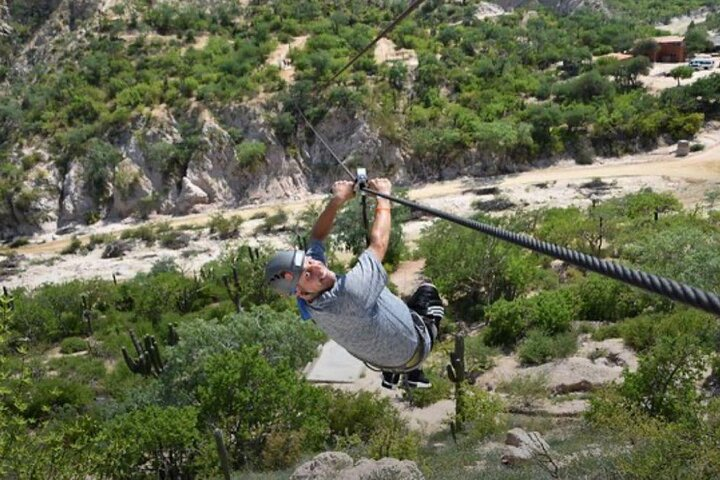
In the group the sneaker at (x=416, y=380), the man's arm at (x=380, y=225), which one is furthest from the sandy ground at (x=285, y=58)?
the man's arm at (x=380, y=225)

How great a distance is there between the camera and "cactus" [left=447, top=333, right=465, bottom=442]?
44.4 ft

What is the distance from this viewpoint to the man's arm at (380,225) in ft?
15.1

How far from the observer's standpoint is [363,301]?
430 centimetres

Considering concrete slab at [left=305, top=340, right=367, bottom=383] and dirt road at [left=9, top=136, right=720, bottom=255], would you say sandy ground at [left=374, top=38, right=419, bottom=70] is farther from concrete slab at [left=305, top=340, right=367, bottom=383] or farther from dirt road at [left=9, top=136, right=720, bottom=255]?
concrete slab at [left=305, top=340, right=367, bottom=383]

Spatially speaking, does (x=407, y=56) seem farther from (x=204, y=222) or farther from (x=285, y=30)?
(x=204, y=222)

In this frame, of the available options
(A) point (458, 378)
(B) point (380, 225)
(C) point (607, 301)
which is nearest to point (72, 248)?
(A) point (458, 378)

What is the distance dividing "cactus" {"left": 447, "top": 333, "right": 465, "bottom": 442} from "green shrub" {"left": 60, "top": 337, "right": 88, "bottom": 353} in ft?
51.7

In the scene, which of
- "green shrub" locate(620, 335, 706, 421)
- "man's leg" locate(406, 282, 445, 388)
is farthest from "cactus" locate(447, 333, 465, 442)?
"man's leg" locate(406, 282, 445, 388)

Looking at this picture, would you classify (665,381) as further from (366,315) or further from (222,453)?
(366,315)

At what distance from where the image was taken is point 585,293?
20.0 metres

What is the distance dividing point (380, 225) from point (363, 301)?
0.72m

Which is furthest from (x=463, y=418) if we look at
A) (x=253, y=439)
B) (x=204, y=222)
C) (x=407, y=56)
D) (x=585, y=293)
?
(x=407, y=56)

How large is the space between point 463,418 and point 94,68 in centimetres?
4716

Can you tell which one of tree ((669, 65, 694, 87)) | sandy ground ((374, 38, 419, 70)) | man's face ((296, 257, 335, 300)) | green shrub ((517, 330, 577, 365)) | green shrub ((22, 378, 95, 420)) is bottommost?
green shrub ((22, 378, 95, 420))
